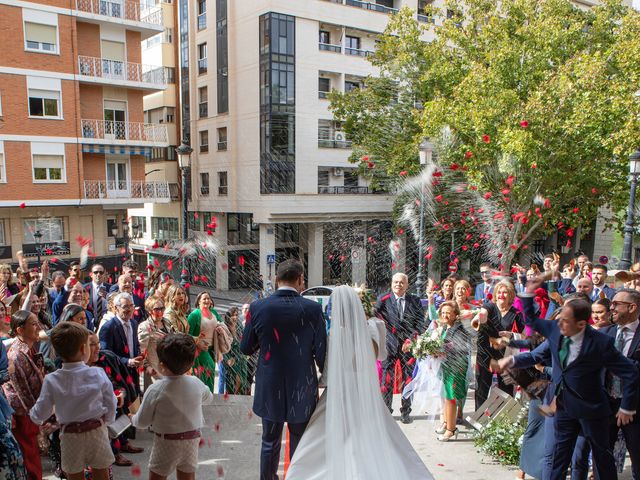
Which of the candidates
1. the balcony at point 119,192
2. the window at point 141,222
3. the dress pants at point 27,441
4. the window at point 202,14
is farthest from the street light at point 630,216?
the window at point 141,222

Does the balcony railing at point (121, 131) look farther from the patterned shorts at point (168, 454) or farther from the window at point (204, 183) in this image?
the patterned shorts at point (168, 454)

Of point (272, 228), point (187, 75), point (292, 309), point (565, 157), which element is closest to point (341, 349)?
point (292, 309)

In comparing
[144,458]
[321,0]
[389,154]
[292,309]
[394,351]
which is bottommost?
[144,458]

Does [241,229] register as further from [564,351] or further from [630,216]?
[564,351]

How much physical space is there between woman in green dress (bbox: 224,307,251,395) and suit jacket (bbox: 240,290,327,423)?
3233mm

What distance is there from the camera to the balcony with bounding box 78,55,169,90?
20203 millimetres

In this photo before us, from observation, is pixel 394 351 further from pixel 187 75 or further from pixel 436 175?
pixel 187 75

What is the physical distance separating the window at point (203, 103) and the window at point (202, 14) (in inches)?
119

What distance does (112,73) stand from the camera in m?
21.0

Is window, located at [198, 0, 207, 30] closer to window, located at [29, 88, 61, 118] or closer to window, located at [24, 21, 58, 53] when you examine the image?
window, located at [24, 21, 58, 53]

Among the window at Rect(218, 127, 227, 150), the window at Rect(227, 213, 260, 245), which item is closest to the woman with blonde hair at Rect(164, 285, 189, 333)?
the window at Rect(227, 213, 260, 245)

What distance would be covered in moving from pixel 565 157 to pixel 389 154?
678cm

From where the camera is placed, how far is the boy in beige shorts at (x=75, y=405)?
12.0ft

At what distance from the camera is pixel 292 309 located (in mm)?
3814
